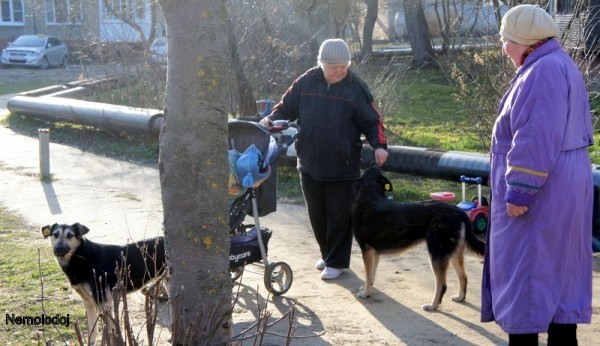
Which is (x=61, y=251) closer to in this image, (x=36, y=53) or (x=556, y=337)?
(x=556, y=337)

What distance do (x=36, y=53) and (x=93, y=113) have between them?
22548 mm

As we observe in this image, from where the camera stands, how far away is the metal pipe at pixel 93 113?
13.5 meters

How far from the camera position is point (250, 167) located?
614 centimetres

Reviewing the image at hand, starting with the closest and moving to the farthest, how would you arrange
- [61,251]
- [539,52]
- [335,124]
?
[539,52], [61,251], [335,124]

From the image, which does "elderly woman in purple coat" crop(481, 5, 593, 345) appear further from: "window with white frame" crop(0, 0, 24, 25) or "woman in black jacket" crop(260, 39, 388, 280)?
"window with white frame" crop(0, 0, 24, 25)

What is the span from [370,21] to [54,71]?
15.3 metres

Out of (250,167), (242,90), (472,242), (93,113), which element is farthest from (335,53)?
(93,113)

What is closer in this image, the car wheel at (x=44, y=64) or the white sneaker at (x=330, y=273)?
the white sneaker at (x=330, y=273)

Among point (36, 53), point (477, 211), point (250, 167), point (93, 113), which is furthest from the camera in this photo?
point (36, 53)

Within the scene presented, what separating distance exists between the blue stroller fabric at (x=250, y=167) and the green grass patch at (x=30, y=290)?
1.53 m

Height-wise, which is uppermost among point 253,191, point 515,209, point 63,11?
point 63,11

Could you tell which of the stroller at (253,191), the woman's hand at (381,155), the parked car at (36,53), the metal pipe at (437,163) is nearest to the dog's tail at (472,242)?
the woman's hand at (381,155)

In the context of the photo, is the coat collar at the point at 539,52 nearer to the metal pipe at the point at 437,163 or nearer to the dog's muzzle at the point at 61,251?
the dog's muzzle at the point at 61,251

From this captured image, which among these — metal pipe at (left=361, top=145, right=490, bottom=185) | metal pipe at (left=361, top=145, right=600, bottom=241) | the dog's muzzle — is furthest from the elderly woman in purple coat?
metal pipe at (left=361, top=145, right=490, bottom=185)
